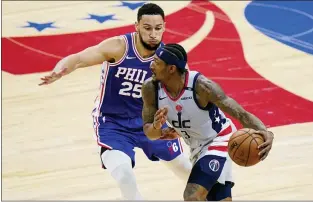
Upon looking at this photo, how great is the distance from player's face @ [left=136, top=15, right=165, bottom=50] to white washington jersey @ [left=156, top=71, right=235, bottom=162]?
0.88 metres

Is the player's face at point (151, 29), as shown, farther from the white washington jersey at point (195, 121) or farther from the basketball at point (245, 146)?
the basketball at point (245, 146)

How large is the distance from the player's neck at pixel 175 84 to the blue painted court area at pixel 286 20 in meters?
6.60

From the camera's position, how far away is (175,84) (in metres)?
7.31

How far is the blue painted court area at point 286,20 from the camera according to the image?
14.0 metres

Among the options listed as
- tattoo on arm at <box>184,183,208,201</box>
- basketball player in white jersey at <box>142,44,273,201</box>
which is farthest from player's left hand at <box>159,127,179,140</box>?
tattoo on arm at <box>184,183,208,201</box>

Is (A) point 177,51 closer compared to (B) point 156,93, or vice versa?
(A) point 177,51

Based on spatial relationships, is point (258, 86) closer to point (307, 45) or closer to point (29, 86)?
point (307, 45)

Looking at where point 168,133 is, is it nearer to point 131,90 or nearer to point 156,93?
point 156,93

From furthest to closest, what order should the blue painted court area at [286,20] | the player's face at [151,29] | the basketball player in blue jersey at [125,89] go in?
the blue painted court area at [286,20], the basketball player in blue jersey at [125,89], the player's face at [151,29]

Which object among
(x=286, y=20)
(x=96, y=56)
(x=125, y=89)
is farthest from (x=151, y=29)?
(x=286, y=20)

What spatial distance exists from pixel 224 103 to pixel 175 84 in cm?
48

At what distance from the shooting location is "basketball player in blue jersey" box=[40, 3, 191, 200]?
26.9ft

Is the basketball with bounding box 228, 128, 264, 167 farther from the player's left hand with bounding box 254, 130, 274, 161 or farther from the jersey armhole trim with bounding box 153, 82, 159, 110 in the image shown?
the jersey armhole trim with bounding box 153, 82, 159, 110

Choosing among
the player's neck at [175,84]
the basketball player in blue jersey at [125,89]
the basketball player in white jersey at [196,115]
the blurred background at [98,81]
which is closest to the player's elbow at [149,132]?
the basketball player in white jersey at [196,115]
